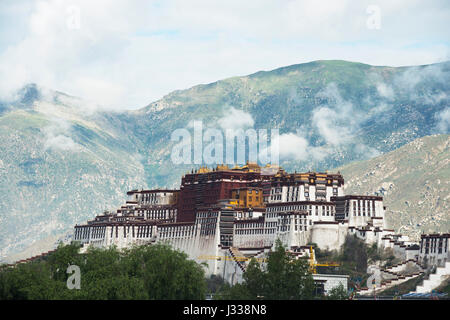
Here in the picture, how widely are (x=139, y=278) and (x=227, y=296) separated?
14.9 m
